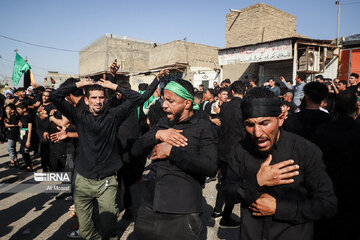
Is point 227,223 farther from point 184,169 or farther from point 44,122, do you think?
point 44,122

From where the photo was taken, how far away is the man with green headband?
6.23 ft

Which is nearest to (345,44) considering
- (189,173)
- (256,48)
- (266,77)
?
(266,77)

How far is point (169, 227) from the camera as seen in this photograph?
75.0 inches

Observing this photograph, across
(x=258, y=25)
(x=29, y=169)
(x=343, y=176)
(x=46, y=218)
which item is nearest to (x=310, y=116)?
(x=343, y=176)

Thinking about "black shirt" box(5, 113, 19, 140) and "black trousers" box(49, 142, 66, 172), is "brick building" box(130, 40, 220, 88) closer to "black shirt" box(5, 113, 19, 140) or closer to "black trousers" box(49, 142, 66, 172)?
"black shirt" box(5, 113, 19, 140)

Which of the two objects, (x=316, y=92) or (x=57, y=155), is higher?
(x=316, y=92)

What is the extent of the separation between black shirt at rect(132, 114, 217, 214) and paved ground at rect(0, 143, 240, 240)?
4.49ft

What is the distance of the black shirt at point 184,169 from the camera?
1896 millimetres

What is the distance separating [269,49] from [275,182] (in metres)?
13.0

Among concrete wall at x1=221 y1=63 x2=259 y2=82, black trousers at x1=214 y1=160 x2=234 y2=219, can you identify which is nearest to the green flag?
concrete wall at x1=221 y1=63 x2=259 y2=82

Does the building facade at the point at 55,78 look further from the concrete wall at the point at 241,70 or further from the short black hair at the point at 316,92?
the short black hair at the point at 316,92

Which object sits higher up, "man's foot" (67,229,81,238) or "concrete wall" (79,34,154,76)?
"concrete wall" (79,34,154,76)

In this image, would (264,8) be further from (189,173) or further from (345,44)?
(189,173)

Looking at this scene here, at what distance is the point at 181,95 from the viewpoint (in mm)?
2172
